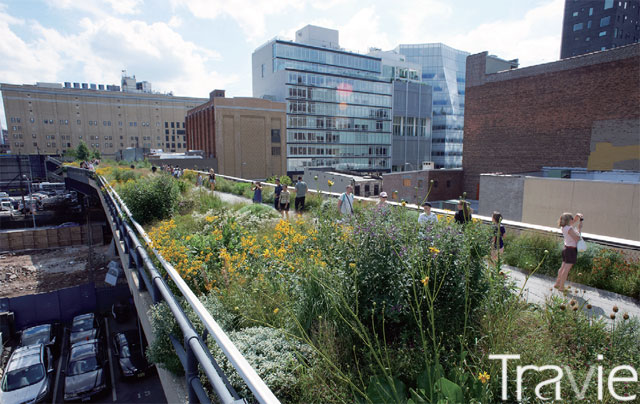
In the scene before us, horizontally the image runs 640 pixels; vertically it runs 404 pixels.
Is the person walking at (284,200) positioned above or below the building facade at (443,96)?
below

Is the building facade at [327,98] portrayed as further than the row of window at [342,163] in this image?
No

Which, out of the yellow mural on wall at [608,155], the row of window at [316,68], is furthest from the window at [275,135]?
the yellow mural on wall at [608,155]

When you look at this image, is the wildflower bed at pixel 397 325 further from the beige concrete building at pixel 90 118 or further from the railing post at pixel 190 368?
the beige concrete building at pixel 90 118

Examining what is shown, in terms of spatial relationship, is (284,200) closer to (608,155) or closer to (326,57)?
(608,155)

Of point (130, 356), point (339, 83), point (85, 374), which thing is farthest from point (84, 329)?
point (339, 83)

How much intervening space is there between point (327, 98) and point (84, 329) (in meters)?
68.5

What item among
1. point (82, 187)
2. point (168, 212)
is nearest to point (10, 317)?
point (168, 212)

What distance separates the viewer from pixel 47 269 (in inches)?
1206

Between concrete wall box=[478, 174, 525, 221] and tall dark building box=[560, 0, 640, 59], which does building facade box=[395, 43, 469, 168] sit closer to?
tall dark building box=[560, 0, 640, 59]

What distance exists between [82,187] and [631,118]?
52.1m

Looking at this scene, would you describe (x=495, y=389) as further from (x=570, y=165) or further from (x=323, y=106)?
(x=323, y=106)

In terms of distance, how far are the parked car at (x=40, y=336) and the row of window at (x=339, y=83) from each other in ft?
209

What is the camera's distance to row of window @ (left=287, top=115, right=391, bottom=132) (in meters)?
75.4

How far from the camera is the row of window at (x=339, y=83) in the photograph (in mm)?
74738
